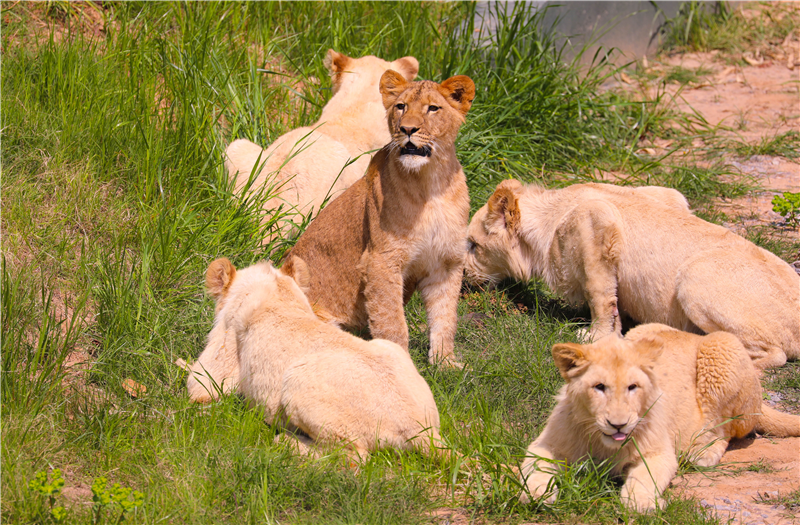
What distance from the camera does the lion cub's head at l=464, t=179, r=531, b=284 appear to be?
21.3 ft

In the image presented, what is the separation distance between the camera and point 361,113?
A: 7449 millimetres

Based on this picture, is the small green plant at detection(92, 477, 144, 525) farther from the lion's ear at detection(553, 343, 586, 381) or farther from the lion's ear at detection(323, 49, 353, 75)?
the lion's ear at detection(323, 49, 353, 75)

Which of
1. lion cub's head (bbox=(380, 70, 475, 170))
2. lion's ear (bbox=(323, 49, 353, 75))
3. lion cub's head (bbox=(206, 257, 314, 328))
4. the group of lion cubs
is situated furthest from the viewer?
lion's ear (bbox=(323, 49, 353, 75))

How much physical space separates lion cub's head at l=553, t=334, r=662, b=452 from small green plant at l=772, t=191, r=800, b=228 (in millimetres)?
4113

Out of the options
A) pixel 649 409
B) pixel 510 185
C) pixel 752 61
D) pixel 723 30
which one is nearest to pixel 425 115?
pixel 510 185

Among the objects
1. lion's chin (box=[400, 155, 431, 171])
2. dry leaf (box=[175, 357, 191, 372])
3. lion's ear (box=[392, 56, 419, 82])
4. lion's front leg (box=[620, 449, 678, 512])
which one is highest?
lion's ear (box=[392, 56, 419, 82])

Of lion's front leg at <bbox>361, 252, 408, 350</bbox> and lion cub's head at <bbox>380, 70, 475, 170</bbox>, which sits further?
lion's front leg at <bbox>361, 252, 408, 350</bbox>

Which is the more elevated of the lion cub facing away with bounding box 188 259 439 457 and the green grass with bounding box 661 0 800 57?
the green grass with bounding box 661 0 800 57

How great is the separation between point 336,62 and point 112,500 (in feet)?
16.5

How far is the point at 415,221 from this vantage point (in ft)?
17.2

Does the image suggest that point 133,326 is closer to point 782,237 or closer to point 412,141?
point 412,141

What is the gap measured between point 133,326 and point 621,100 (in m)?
6.27

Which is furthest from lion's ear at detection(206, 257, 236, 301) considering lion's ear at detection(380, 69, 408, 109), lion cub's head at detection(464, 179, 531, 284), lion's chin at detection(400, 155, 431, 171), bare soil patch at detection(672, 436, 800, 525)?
bare soil patch at detection(672, 436, 800, 525)

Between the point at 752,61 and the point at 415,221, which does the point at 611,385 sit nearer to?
the point at 415,221
